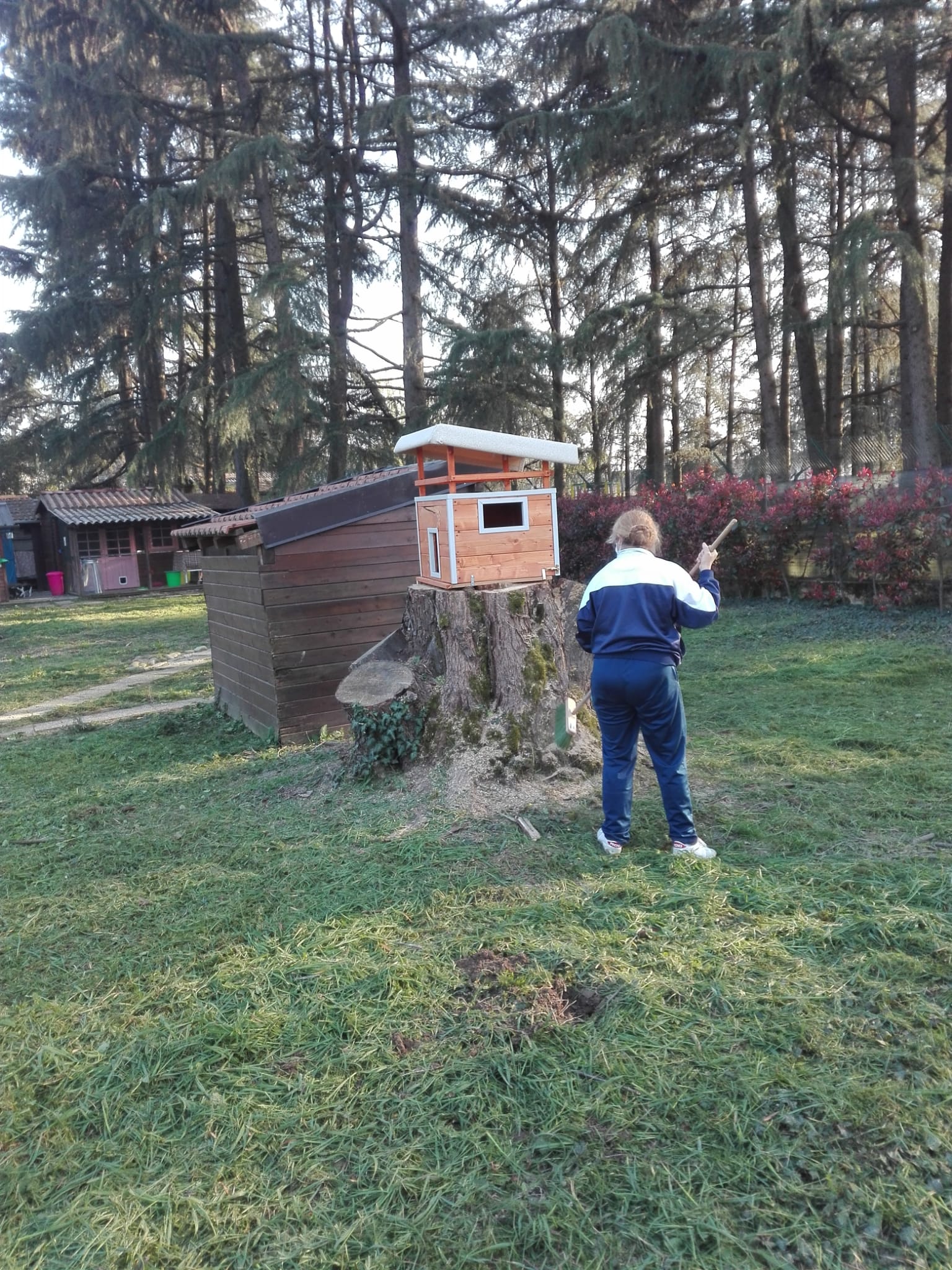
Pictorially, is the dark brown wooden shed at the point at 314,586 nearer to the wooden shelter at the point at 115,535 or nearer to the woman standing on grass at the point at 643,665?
the woman standing on grass at the point at 643,665

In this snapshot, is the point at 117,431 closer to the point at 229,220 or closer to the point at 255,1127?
the point at 229,220

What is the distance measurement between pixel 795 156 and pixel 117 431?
1893cm

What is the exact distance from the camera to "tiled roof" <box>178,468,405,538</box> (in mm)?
6992

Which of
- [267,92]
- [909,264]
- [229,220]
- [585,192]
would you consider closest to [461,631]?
[909,264]

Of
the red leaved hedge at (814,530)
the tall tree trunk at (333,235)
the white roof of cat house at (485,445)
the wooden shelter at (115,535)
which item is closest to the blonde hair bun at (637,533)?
the white roof of cat house at (485,445)

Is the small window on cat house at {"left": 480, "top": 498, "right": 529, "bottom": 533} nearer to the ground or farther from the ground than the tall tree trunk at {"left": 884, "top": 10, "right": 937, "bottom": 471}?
nearer to the ground

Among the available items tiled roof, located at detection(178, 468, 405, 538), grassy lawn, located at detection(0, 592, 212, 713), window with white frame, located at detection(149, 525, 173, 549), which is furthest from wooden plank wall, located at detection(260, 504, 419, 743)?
window with white frame, located at detection(149, 525, 173, 549)

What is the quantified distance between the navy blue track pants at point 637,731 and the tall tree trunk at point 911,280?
1166cm

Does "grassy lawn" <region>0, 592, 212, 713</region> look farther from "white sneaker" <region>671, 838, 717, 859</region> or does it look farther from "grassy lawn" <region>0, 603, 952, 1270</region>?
"white sneaker" <region>671, 838, 717, 859</region>

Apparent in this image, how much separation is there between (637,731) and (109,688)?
8872mm

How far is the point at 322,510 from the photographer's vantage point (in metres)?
7.09

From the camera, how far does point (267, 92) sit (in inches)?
752

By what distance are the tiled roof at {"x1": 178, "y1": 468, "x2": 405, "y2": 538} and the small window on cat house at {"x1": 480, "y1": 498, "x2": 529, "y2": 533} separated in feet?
7.23

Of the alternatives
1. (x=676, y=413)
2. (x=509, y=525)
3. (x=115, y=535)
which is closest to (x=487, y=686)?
(x=509, y=525)
